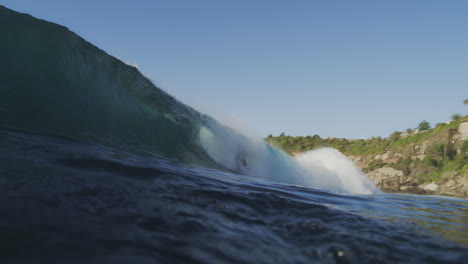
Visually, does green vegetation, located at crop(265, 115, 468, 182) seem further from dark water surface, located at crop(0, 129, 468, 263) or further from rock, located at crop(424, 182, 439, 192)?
dark water surface, located at crop(0, 129, 468, 263)

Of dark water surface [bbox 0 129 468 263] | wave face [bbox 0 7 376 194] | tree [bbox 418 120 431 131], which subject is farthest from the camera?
tree [bbox 418 120 431 131]

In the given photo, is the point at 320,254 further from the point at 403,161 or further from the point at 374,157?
the point at 374,157

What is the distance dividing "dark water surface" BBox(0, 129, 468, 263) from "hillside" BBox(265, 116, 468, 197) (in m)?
34.1

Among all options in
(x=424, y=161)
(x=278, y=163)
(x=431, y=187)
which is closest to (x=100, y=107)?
(x=278, y=163)

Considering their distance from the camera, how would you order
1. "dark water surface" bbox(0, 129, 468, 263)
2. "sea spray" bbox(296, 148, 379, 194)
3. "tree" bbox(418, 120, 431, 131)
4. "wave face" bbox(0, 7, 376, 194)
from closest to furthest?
"dark water surface" bbox(0, 129, 468, 263), "wave face" bbox(0, 7, 376, 194), "sea spray" bbox(296, 148, 379, 194), "tree" bbox(418, 120, 431, 131)

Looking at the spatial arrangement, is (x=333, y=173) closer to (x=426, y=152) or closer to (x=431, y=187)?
(x=431, y=187)

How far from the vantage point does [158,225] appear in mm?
1671

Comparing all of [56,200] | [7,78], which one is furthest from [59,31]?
[56,200]

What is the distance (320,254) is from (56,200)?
1900mm

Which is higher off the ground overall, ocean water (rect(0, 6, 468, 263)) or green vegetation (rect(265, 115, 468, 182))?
green vegetation (rect(265, 115, 468, 182))

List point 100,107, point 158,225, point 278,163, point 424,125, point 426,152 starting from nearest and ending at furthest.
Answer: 1. point 158,225
2. point 100,107
3. point 278,163
4. point 426,152
5. point 424,125

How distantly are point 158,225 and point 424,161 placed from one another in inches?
1790

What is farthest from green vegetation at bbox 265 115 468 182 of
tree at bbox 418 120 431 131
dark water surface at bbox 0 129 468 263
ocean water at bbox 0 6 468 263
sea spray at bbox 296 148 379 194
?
dark water surface at bbox 0 129 468 263

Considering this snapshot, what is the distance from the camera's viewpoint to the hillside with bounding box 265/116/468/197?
102 ft
